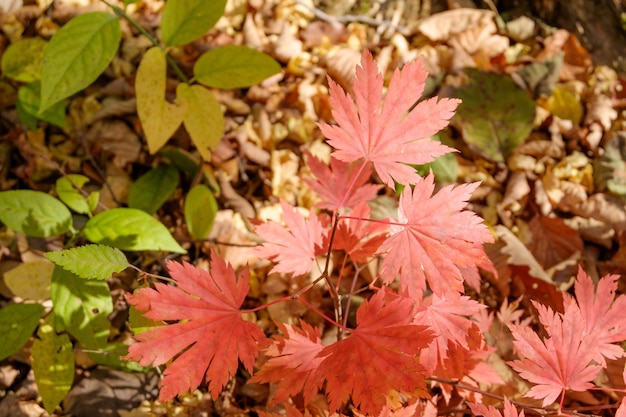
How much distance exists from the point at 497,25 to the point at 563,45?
0.31 meters

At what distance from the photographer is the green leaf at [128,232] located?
1.39m

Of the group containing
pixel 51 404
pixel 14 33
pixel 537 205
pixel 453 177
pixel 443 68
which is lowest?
pixel 51 404

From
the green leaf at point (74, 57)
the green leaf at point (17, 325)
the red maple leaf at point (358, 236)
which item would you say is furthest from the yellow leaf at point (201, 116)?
the green leaf at point (17, 325)

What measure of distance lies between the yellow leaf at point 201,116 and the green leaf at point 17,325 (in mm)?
697

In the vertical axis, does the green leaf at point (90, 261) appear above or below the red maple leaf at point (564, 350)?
above

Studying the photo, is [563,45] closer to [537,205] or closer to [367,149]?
[537,205]

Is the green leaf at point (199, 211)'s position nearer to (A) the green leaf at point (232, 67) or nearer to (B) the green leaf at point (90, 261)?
(A) the green leaf at point (232, 67)

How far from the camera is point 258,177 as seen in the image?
1950mm

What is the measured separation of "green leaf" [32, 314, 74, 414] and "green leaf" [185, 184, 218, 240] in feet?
1.67

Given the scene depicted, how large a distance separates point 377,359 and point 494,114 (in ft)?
4.73

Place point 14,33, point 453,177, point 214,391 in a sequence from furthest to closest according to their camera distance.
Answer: point 14,33 < point 453,177 < point 214,391

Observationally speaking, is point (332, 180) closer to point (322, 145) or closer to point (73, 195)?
point (322, 145)

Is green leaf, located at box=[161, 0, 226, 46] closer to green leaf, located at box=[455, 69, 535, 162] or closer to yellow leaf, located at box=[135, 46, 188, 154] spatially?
yellow leaf, located at box=[135, 46, 188, 154]

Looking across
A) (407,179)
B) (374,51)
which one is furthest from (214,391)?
(374,51)
